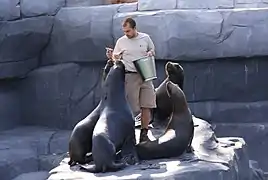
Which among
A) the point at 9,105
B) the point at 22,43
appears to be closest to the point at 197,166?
the point at 22,43

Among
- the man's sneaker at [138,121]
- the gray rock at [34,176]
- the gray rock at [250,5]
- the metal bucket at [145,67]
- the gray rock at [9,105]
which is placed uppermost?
the gray rock at [250,5]

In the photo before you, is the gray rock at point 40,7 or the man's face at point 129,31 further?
the gray rock at point 40,7

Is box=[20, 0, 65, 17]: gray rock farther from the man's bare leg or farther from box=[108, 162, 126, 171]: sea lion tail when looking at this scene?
box=[108, 162, 126, 171]: sea lion tail

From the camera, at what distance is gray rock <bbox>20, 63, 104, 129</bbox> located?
387 inches

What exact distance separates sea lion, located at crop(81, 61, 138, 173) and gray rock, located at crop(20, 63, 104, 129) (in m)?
4.53

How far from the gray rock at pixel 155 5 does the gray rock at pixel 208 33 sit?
0.91 feet

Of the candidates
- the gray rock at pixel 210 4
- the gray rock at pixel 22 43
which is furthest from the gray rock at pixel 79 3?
the gray rock at pixel 210 4

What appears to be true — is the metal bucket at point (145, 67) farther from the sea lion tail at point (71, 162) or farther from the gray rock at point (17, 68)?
the gray rock at point (17, 68)

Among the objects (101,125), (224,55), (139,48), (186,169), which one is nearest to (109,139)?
(101,125)

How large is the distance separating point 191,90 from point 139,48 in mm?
3790

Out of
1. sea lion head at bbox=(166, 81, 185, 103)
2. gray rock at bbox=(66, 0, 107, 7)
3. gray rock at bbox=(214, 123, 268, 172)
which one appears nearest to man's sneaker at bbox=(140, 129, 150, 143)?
sea lion head at bbox=(166, 81, 185, 103)

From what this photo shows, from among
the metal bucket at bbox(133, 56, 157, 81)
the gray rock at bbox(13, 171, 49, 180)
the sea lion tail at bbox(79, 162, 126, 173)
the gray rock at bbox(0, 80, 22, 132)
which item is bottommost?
the gray rock at bbox(13, 171, 49, 180)

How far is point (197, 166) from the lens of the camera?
5035 millimetres

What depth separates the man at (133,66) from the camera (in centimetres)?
559
